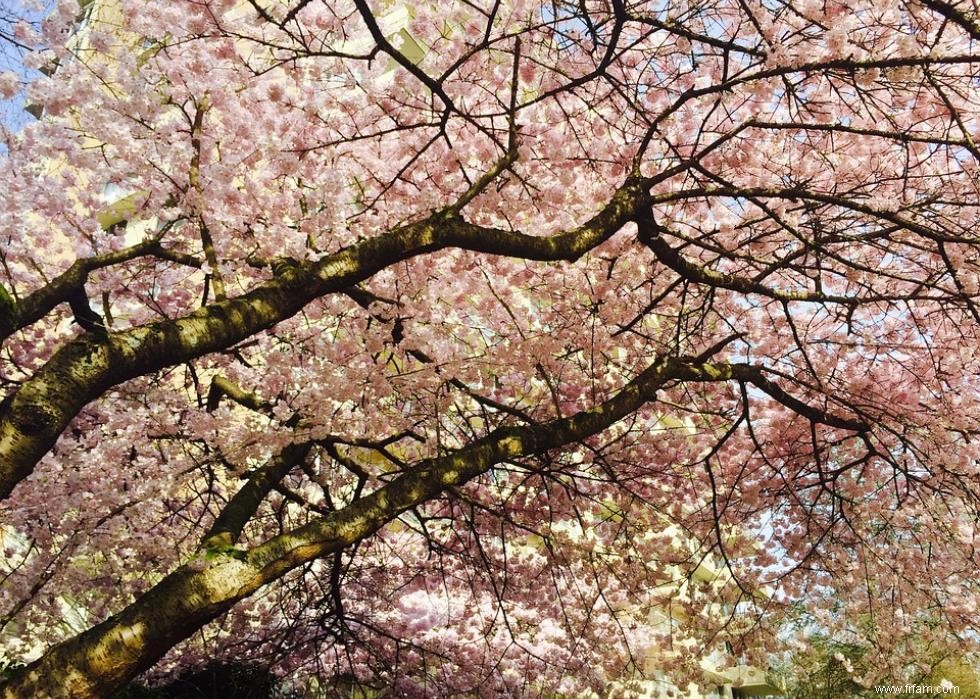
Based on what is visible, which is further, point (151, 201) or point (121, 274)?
point (121, 274)

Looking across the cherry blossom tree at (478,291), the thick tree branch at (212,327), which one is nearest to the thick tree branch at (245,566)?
the cherry blossom tree at (478,291)

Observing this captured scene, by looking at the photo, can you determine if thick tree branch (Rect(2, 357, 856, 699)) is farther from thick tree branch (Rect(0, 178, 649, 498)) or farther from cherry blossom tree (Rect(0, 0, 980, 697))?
thick tree branch (Rect(0, 178, 649, 498))

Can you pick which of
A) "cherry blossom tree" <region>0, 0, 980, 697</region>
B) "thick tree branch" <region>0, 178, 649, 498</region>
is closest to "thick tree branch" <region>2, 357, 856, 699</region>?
"cherry blossom tree" <region>0, 0, 980, 697</region>

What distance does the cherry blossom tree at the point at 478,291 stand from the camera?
3881 millimetres

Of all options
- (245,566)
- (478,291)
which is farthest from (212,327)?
(478,291)

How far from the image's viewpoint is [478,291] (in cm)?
718

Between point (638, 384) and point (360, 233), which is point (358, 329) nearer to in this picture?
point (360, 233)

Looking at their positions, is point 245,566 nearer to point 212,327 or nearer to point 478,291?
point 212,327

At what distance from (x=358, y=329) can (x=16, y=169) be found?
3.51 meters

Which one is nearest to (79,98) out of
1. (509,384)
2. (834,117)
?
(509,384)

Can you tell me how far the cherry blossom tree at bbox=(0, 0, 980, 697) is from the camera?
3881mm

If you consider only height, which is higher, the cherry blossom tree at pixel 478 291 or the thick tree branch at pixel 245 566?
the cherry blossom tree at pixel 478 291

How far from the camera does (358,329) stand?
242 inches

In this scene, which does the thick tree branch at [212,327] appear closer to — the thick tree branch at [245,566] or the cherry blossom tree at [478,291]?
the cherry blossom tree at [478,291]
